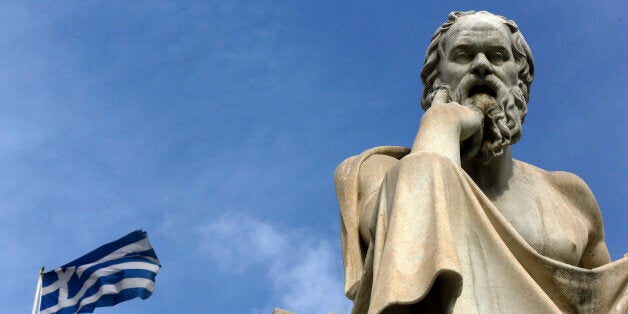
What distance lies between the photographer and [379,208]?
7.62m

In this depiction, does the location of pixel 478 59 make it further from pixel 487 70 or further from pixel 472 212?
pixel 472 212

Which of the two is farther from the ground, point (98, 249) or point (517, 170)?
point (98, 249)

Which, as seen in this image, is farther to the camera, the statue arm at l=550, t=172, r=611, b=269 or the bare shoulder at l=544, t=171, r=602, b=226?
the bare shoulder at l=544, t=171, r=602, b=226

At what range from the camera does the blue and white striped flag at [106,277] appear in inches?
808

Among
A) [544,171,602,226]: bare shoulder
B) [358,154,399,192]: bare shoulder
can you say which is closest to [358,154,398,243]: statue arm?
[358,154,399,192]: bare shoulder

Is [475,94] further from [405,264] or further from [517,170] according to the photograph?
[405,264]

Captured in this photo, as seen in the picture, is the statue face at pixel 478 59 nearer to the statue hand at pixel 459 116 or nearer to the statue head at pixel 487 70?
the statue head at pixel 487 70

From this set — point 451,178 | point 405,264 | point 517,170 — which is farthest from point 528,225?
point 405,264

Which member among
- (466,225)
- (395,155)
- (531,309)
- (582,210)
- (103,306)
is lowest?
(531,309)

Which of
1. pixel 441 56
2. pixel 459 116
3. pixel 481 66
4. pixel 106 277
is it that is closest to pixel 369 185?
pixel 459 116

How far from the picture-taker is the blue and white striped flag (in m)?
20.5

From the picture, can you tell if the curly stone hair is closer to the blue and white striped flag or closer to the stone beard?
the stone beard

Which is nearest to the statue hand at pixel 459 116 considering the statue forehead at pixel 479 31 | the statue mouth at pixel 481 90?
the statue mouth at pixel 481 90

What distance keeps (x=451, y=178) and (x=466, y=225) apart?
33cm
